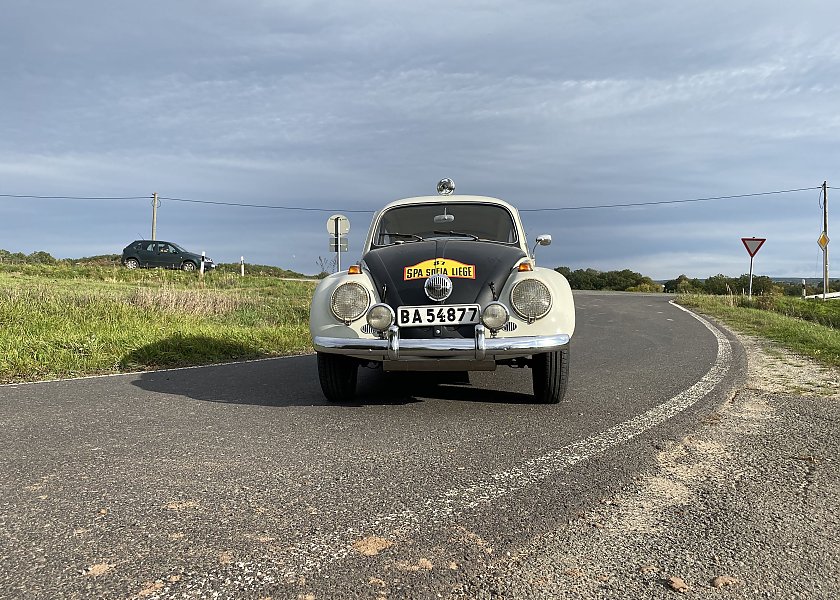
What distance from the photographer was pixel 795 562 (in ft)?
6.51

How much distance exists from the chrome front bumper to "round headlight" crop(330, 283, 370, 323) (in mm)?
210

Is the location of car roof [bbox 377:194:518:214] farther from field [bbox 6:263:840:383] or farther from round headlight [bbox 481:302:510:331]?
field [bbox 6:263:840:383]

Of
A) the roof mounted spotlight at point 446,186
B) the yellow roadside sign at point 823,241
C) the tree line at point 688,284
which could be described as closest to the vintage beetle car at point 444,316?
the roof mounted spotlight at point 446,186

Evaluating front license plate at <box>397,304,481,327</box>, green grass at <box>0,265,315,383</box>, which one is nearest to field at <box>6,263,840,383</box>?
green grass at <box>0,265,315,383</box>

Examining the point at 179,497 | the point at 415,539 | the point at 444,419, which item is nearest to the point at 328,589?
the point at 415,539

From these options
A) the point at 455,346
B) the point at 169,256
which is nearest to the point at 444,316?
the point at 455,346

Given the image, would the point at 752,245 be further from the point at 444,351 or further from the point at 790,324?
the point at 444,351

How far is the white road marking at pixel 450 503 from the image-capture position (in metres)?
1.95

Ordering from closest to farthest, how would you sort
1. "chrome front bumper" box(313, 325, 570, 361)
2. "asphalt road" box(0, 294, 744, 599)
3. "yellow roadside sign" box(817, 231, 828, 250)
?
1. "asphalt road" box(0, 294, 744, 599)
2. "chrome front bumper" box(313, 325, 570, 361)
3. "yellow roadside sign" box(817, 231, 828, 250)

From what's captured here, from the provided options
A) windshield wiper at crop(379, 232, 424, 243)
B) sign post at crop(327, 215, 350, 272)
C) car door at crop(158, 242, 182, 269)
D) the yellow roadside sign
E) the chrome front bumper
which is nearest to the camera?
the chrome front bumper

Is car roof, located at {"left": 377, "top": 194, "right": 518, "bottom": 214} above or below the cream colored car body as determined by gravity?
above

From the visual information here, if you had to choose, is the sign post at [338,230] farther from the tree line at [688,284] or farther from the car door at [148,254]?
the car door at [148,254]

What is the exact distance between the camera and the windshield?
5875 mm

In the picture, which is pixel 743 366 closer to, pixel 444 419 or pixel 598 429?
pixel 598 429
